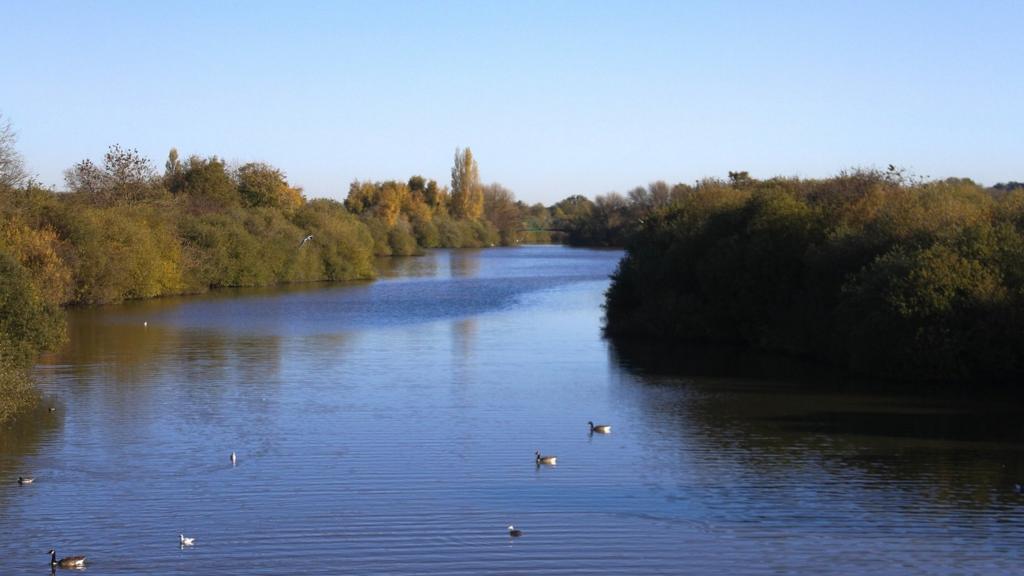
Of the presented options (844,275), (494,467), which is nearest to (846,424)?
(494,467)

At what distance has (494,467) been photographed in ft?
56.0

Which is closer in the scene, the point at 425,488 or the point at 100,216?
the point at 425,488

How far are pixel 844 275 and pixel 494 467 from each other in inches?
598

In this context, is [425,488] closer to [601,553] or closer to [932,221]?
[601,553]

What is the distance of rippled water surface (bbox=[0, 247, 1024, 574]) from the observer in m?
12.8

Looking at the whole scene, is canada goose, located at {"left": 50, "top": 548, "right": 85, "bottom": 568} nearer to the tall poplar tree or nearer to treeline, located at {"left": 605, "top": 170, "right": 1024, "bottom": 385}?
treeline, located at {"left": 605, "top": 170, "right": 1024, "bottom": 385}

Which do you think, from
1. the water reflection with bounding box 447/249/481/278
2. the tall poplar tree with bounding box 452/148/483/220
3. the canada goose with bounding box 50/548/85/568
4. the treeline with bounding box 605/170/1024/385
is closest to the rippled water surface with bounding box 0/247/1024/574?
the canada goose with bounding box 50/548/85/568

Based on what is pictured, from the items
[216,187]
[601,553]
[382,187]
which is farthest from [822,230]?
[382,187]

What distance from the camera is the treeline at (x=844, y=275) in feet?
80.7

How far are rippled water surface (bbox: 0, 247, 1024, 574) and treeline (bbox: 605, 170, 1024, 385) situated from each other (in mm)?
1671

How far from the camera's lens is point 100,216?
158ft

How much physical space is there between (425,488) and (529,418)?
232 inches

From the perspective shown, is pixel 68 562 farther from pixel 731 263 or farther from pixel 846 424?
pixel 731 263

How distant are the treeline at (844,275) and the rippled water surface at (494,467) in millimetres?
1671
